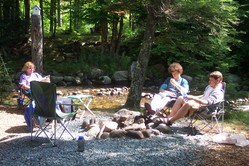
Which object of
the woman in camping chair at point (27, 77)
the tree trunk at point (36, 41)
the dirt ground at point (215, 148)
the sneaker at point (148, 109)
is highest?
the tree trunk at point (36, 41)

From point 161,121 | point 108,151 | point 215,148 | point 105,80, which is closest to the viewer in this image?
point 108,151

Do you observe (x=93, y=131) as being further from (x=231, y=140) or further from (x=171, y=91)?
(x=231, y=140)

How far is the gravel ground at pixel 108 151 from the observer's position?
148 inches

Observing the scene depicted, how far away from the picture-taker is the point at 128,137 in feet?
15.6

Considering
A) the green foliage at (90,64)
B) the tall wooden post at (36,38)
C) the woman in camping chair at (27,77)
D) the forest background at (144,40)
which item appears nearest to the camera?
the woman in camping chair at (27,77)

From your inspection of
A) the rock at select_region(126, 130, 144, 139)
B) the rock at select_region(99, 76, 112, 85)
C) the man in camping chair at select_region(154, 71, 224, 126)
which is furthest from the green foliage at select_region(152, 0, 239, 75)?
the rock at select_region(99, 76, 112, 85)

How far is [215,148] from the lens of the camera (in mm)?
4363

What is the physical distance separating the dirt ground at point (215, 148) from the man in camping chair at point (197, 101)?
74 cm

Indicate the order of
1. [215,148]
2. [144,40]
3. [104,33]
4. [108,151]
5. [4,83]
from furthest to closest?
[104,33]
[4,83]
[144,40]
[215,148]
[108,151]

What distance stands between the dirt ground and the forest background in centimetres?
148

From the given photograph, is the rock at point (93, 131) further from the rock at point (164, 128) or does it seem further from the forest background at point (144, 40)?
the forest background at point (144, 40)

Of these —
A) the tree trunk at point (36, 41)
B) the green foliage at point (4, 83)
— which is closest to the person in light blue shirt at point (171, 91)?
the tree trunk at point (36, 41)

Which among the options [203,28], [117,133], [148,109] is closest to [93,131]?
[117,133]

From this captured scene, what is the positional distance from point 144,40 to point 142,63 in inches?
18.8
